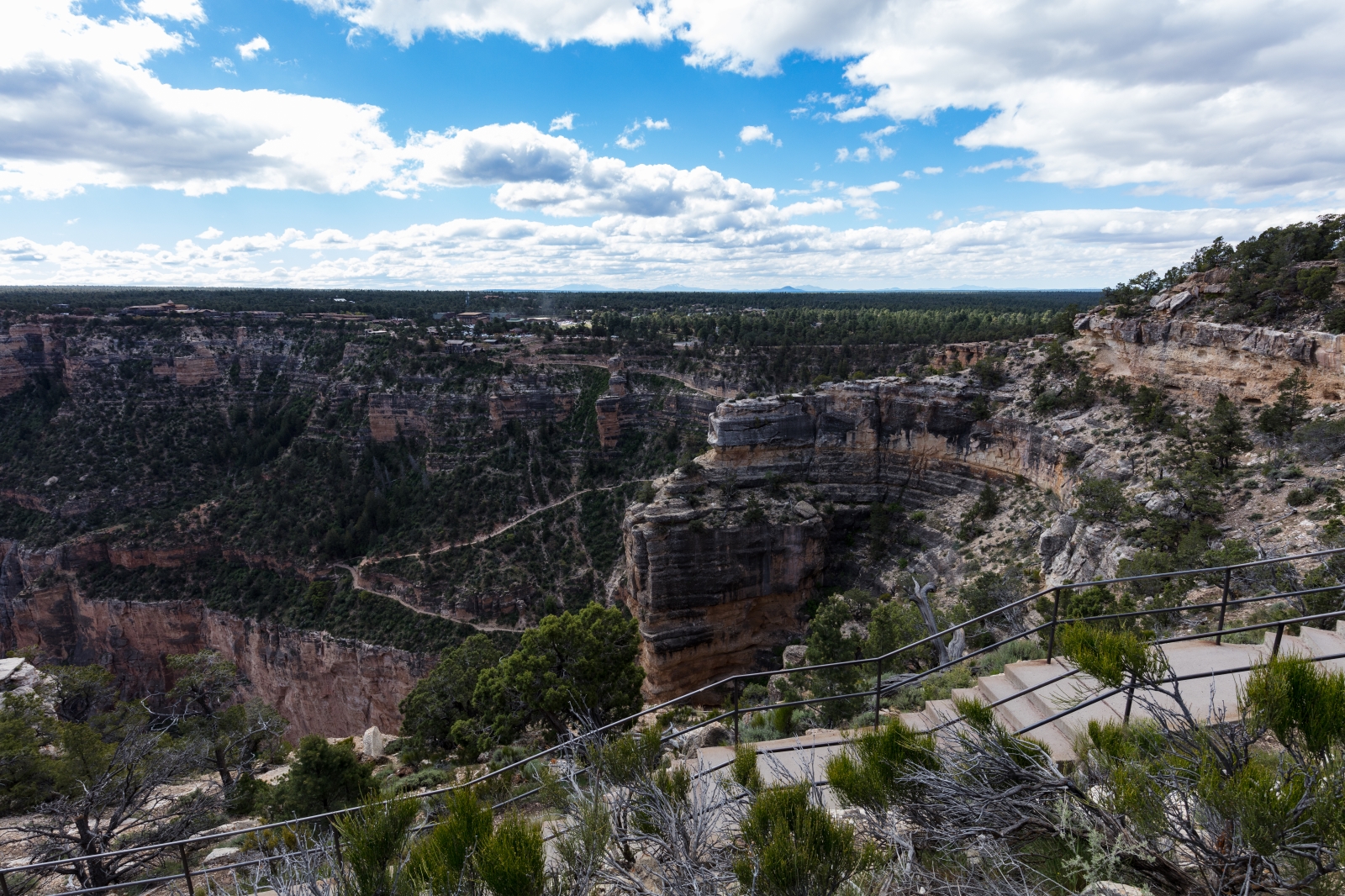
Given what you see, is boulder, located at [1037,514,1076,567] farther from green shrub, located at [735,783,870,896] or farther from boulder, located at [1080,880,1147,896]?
green shrub, located at [735,783,870,896]

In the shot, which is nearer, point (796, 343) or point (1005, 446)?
point (1005, 446)

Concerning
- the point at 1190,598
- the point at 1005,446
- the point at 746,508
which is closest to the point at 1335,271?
the point at 1005,446

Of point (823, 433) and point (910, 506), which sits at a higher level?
point (823, 433)

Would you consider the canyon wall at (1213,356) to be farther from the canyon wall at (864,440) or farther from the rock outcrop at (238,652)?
the rock outcrop at (238,652)

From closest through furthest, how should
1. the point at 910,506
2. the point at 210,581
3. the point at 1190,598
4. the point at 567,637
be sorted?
the point at 1190,598 → the point at 567,637 → the point at 910,506 → the point at 210,581

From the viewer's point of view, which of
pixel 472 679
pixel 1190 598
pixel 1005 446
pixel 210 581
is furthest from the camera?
pixel 210 581

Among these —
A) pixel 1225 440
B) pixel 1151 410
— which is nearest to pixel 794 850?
pixel 1225 440

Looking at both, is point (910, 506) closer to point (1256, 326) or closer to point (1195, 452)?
point (1195, 452)

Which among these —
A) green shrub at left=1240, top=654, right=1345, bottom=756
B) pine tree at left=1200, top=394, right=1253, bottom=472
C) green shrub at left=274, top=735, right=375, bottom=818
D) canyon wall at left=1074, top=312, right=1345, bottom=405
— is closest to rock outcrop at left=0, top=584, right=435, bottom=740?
green shrub at left=274, top=735, right=375, bottom=818

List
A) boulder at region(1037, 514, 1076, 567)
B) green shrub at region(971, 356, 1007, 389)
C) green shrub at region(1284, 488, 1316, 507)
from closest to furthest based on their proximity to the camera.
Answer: green shrub at region(1284, 488, 1316, 507)
boulder at region(1037, 514, 1076, 567)
green shrub at region(971, 356, 1007, 389)
